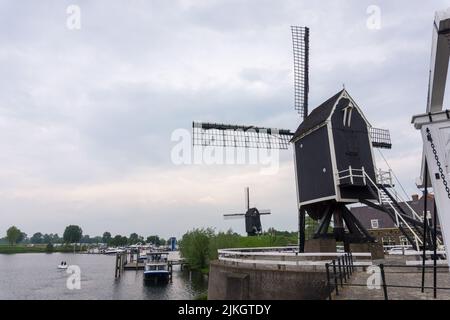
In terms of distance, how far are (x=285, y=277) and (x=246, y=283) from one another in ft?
6.70

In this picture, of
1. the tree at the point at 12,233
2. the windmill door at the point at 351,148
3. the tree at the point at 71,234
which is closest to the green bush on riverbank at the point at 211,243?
the windmill door at the point at 351,148

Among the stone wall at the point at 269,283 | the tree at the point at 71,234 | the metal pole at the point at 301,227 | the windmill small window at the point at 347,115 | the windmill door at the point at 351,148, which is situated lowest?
the tree at the point at 71,234

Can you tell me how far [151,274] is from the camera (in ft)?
141

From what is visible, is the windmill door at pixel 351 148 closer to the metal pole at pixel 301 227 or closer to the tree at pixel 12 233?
the metal pole at pixel 301 227

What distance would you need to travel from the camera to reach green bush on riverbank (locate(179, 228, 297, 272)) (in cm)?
4362

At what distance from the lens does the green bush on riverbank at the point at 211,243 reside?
43.6 metres

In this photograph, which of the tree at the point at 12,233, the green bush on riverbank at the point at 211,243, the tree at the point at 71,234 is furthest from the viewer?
Answer: the tree at the point at 71,234

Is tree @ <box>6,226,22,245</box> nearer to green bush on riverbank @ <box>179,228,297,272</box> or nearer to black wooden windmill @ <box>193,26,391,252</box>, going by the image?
green bush on riverbank @ <box>179,228,297,272</box>

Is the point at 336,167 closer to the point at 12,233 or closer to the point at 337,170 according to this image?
the point at 337,170

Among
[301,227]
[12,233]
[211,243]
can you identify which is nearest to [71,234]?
[12,233]

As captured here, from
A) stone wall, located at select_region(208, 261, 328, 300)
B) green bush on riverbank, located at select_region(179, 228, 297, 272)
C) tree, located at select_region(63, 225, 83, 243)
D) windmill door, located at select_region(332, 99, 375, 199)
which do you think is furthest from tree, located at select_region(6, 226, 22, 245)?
windmill door, located at select_region(332, 99, 375, 199)
